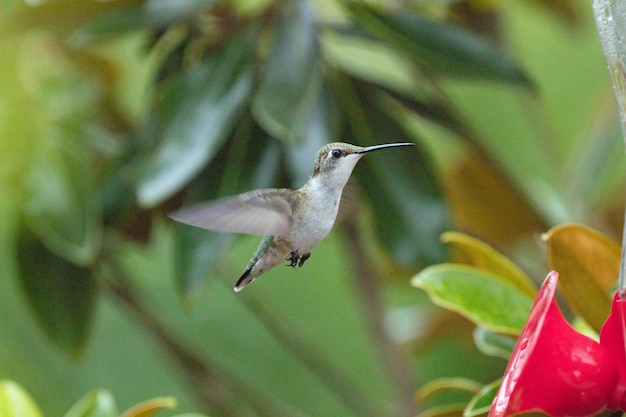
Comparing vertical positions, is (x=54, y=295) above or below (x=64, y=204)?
below

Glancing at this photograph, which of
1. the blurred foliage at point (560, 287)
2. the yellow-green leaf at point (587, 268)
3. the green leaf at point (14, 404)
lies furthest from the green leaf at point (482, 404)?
the green leaf at point (14, 404)

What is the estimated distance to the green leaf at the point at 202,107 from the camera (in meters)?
1.35

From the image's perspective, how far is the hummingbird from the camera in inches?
35.1

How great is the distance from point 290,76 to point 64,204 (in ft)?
1.61

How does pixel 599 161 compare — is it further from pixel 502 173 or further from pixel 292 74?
pixel 292 74

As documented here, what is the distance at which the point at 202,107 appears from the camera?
55.7 inches

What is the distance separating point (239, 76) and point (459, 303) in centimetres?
61

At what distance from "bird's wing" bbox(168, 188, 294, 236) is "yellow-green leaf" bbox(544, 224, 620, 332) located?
0.31 meters

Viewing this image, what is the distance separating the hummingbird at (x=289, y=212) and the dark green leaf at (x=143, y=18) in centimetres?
52

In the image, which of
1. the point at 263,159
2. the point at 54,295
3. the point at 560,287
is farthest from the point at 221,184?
the point at 560,287

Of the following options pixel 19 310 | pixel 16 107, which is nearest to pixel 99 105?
pixel 16 107

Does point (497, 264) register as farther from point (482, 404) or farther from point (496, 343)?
point (482, 404)

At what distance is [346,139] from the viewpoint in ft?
4.94

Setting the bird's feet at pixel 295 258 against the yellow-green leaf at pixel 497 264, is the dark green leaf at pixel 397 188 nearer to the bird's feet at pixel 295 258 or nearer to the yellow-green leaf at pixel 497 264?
the yellow-green leaf at pixel 497 264
